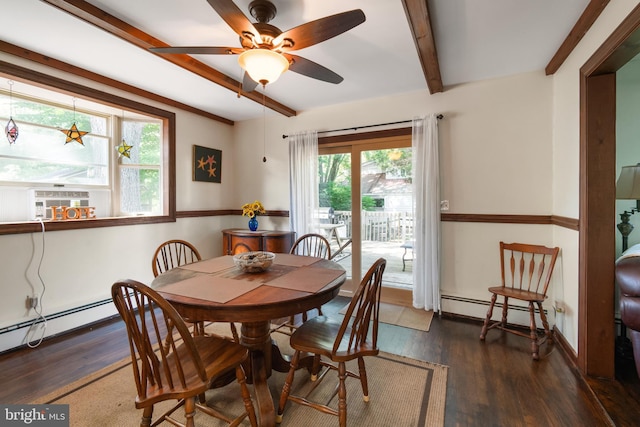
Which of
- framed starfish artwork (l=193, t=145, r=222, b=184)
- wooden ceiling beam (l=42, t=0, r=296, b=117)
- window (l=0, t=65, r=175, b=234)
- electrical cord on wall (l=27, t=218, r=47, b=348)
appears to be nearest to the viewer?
wooden ceiling beam (l=42, t=0, r=296, b=117)

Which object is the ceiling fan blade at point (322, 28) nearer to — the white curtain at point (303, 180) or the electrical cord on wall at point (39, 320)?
the white curtain at point (303, 180)

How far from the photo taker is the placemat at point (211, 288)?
1444mm

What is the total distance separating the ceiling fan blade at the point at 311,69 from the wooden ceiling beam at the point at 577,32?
1550 millimetres

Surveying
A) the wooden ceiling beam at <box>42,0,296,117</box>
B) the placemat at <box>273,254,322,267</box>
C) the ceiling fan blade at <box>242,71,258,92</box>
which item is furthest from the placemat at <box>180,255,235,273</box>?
the wooden ceiling beam at <box>42,0,296,117</box>

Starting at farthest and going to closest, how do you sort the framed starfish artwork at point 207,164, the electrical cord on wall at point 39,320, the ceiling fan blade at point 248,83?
the framed starfish artwork at point 207,164 < the electrical cord on wall at point 39,320 < the ceiling fan blade at point 248,83

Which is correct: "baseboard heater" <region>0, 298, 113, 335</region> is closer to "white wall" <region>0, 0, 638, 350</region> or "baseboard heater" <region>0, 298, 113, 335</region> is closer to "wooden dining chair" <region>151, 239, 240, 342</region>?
"white wall" <region>0, 0, 638, 350</region>

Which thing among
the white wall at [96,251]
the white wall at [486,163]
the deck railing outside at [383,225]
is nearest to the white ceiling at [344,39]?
the white wall at [486,163]

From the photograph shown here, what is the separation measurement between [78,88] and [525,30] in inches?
144

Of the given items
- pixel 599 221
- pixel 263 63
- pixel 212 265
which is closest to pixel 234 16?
pixel 263 63

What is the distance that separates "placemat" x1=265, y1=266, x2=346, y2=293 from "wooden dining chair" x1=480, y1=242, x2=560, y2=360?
154cm

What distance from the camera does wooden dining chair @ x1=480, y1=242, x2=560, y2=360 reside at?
92.1 inches

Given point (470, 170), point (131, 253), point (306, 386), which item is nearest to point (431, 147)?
point (470, 170)

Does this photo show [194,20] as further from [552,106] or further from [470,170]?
[552,106]

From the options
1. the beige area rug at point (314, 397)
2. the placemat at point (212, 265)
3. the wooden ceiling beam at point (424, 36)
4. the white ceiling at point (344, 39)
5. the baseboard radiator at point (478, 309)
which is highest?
the white ceiling at point (344, 39)
